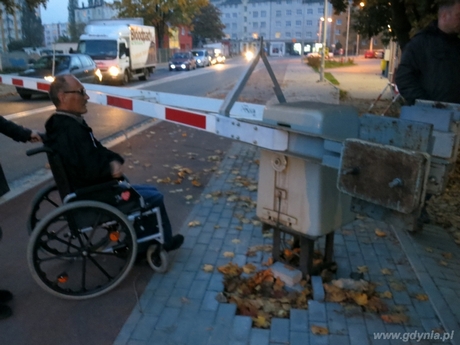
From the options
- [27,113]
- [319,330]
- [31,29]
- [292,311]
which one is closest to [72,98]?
[292,311]

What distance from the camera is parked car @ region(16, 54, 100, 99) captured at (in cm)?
1676

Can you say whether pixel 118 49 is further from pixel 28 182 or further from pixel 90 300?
pixel 90 300

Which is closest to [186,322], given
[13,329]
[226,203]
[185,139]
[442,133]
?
[13,329]

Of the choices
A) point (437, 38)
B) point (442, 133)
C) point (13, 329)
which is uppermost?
point (437, 38)

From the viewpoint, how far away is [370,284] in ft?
12.0

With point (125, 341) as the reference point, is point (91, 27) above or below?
above

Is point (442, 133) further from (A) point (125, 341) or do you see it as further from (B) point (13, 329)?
(B) point (13, 329)

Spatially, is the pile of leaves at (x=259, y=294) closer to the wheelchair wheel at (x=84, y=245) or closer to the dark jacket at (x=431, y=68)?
the wheelchair wheel at (x=84, y=245)

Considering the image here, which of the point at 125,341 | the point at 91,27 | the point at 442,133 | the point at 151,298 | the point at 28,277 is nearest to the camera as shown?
the point at 442,133

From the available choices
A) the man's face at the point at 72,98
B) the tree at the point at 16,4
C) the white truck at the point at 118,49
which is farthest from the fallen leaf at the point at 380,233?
the white truck at the point at 118,49

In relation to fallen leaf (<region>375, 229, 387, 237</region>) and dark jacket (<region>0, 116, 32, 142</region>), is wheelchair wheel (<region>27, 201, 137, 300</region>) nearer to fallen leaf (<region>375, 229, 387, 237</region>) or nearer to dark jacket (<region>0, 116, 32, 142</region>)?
dark jacket (<region>0, 116, 32, 142</region>)

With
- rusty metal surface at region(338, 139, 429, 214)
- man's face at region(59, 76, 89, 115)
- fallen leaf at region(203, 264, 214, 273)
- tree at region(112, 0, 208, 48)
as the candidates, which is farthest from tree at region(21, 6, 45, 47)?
rusty metal surface at region(338, 139, 429, 214)

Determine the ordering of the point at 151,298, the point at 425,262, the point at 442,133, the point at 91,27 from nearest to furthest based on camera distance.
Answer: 1. the point at 442,133
2. the point at 151,298
3. the point at 425,262
4. the point at 91,27

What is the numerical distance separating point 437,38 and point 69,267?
3621 millimetres
